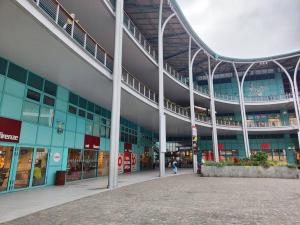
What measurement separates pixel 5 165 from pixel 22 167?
Result: 107 cm

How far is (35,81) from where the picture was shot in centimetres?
1326

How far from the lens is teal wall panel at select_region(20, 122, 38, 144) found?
39.8 ft

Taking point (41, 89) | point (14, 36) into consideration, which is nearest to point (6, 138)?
point (41, 89)

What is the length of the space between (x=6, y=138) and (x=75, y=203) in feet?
18.0

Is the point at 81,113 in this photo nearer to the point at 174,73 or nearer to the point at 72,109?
the point at 72,109

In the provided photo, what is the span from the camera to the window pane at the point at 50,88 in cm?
1407

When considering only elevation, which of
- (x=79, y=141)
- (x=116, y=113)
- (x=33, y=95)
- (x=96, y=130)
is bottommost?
(x=79, y=141)

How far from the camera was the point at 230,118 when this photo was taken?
135ft

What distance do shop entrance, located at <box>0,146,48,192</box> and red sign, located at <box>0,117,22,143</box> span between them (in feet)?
1.55

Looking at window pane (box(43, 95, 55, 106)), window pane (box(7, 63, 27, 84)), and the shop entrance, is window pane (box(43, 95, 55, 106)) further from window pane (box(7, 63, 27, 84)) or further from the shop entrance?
the shop entrance

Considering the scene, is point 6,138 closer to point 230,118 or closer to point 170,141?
point 170,141

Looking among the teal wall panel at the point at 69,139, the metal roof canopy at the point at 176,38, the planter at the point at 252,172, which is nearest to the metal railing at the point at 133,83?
the teal wall panel at the point at 69,139

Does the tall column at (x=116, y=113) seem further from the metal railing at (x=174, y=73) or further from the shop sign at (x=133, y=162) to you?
the shop sign at (x=133, y=162)

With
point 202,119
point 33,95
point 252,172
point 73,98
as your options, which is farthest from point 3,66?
point 202,119
